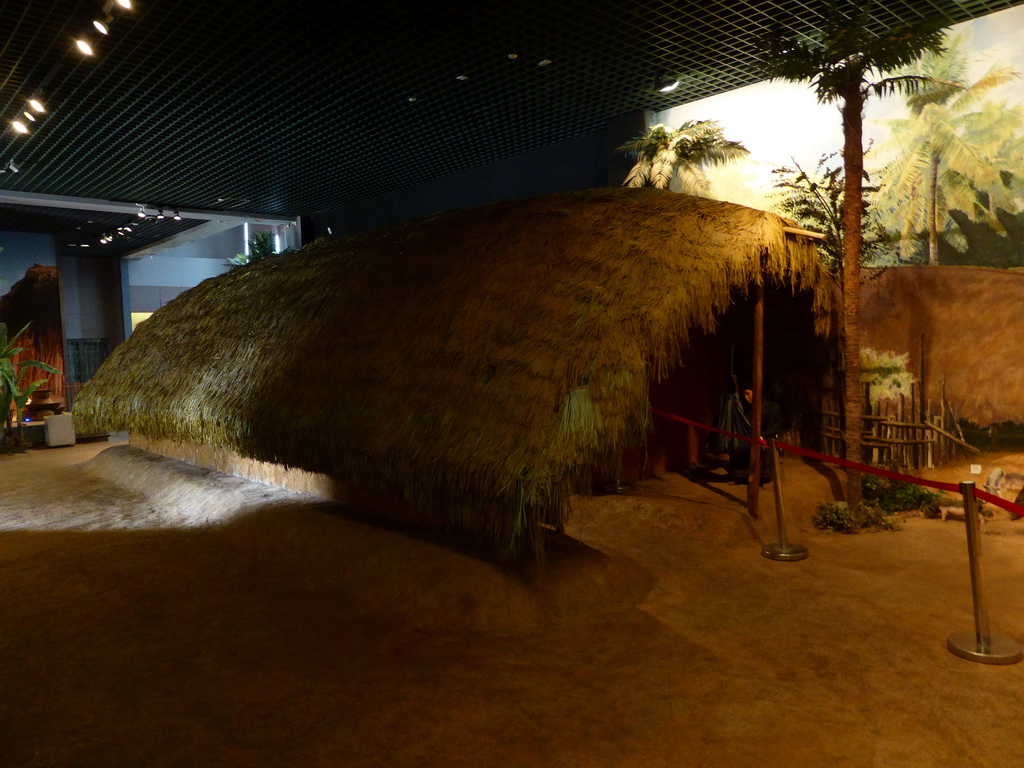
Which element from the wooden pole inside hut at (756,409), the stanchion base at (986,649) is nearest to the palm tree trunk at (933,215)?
the wooden pole inside hut at (756,409)

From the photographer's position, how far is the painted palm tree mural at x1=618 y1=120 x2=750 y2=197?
8.34 meters

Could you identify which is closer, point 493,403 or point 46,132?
point 493,403

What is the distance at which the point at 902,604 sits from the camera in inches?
188

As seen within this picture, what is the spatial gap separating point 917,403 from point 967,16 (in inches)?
156

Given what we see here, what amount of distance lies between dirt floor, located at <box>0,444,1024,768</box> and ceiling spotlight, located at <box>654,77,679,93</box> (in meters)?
5.01

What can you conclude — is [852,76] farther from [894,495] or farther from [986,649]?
[986,649]

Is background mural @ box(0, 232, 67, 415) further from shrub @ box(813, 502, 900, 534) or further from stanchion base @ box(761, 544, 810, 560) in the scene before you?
shrub @ box(813, 502, 900, 534)

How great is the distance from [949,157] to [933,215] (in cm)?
60

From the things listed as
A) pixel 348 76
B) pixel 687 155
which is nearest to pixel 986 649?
pixel 687 155

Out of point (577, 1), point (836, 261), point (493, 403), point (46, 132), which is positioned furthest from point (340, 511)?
point (46, 132)

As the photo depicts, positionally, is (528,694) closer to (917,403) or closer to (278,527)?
(278,527)

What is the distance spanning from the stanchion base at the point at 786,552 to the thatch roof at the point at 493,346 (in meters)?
1.93

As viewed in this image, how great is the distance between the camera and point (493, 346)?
510 centimetres

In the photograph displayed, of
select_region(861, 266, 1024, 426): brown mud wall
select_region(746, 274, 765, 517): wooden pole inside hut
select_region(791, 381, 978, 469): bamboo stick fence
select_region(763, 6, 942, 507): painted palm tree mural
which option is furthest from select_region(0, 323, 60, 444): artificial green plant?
select_region(861, 266, 1024, 426): brown mud wall
